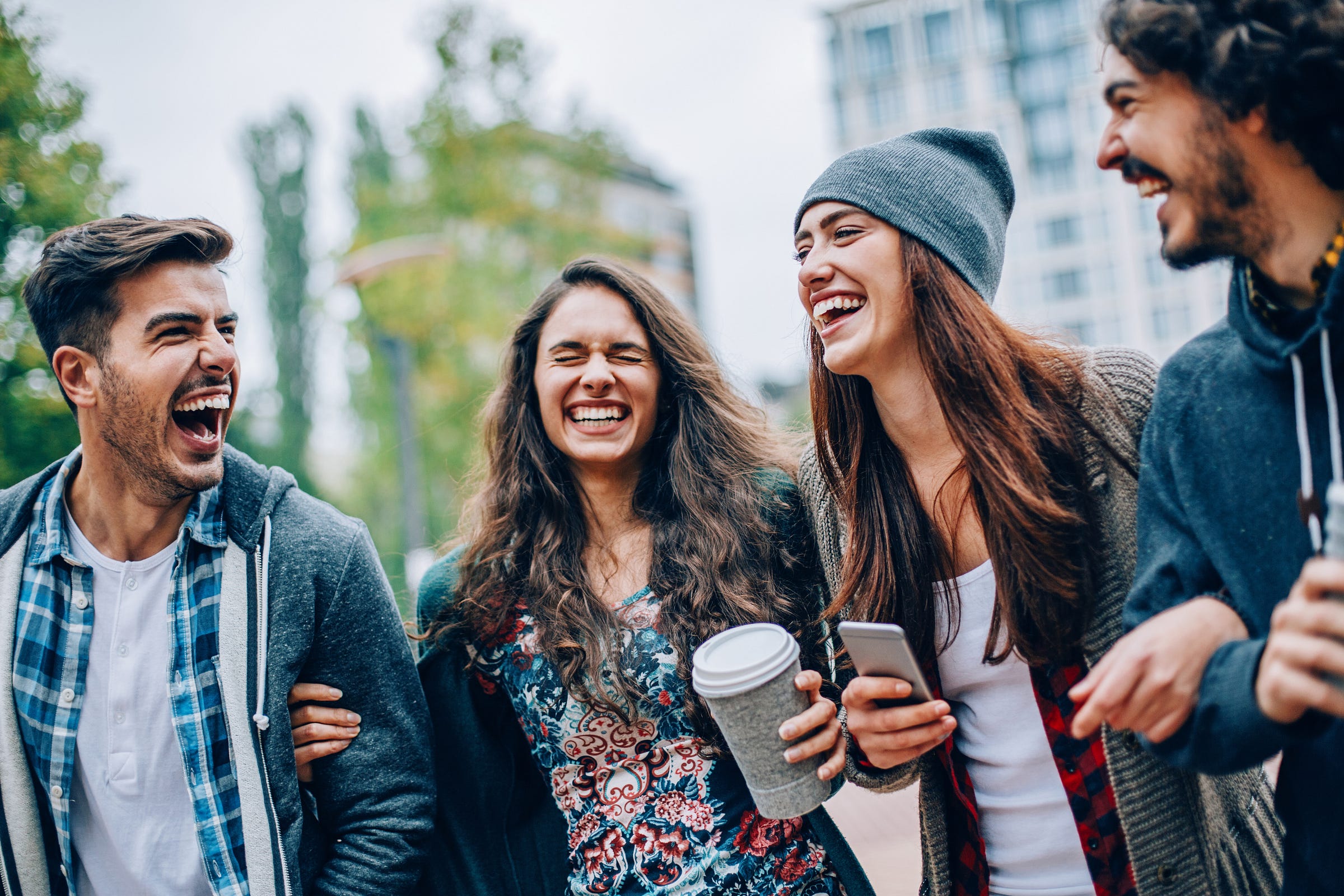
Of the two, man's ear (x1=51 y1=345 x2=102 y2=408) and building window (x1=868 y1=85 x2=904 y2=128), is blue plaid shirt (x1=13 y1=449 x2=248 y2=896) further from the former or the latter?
building window (x1=868 y1=85 x2=904 y2=128)

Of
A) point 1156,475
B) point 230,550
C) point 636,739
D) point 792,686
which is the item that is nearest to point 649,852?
point 636,739

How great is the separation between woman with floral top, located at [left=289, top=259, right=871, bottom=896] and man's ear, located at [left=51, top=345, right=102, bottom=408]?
1.09 meters

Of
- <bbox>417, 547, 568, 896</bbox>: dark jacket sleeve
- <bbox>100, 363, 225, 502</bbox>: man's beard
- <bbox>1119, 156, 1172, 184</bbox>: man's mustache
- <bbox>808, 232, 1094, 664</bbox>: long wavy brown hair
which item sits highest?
<bbox>1119, 156, 1172, 184</bbox>: man's mustache

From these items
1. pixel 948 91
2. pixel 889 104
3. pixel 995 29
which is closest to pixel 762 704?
pixel 889 104

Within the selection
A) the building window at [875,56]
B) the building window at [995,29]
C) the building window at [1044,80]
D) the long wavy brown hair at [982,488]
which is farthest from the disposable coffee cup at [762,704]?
the building window at [995,29]

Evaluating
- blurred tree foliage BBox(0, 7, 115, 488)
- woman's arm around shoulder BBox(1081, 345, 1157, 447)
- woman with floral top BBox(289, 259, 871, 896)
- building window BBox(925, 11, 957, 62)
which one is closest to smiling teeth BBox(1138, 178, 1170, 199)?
woman's arm around shoulder BBox(1081, 345, 1157, 447)

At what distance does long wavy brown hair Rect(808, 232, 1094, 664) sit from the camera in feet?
6.59

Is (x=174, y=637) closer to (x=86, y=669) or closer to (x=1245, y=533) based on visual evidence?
(x=86, y=669)

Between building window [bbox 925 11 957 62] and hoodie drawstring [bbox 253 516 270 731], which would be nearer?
hoodie drawstring [bbox 253 516 270 731]

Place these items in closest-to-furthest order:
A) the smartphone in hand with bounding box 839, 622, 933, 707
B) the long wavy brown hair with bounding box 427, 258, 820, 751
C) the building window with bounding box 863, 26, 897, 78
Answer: the smartphone in hand with bounding box 839, 622, 933, 707
the long wavy brown hair with bounding box 427, 258, 820, 751
the building window with bounding box 863, 26, 897, 78

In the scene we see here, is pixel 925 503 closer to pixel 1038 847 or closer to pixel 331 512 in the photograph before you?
pixel 1038 847

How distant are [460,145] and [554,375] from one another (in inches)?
491

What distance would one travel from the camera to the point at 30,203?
11.2 ft

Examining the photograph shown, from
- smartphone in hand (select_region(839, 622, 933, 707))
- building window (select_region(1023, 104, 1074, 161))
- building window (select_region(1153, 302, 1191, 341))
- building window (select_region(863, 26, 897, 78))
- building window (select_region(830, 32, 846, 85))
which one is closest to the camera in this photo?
smartphone in hand (select_region(839, 622, 933, 707))
